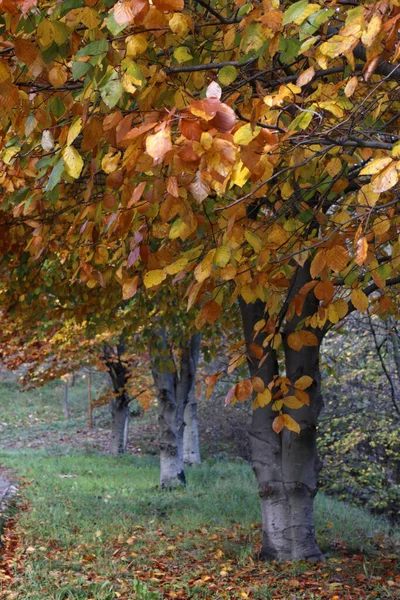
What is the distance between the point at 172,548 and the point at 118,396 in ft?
49.6

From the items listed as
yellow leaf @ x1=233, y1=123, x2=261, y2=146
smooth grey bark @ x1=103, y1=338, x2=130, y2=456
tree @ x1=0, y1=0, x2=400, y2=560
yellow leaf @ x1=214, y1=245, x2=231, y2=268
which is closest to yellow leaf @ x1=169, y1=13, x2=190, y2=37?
tree @ x1=0, y1=0, x2=400, y2=560

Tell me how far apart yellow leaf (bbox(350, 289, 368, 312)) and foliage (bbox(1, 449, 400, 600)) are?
→ 3659mm

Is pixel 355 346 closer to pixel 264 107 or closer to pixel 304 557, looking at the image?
pixel 304 557

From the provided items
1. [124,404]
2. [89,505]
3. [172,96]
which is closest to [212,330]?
[89,505]

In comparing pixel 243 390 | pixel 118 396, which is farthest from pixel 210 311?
pixel 118 396

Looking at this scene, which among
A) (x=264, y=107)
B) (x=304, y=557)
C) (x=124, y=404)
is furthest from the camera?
(x=124, y=404)

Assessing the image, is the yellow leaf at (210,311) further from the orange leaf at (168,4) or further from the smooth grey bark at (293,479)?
the smooth grey bark at (293,479)

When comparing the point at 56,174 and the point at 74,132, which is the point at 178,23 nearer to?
the point at 74,132

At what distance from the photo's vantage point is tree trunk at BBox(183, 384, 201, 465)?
20.4m

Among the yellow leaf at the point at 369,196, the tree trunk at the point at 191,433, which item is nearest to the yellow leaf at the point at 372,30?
the yellow leaf at the point at 369,196

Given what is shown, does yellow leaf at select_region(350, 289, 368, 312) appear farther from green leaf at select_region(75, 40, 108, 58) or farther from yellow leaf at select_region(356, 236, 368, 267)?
green leaf at select_region(75, 40, 108, 58)

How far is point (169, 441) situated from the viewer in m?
14.7

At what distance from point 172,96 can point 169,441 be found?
40.3 feet

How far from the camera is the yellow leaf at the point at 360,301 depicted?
2.99 meters
